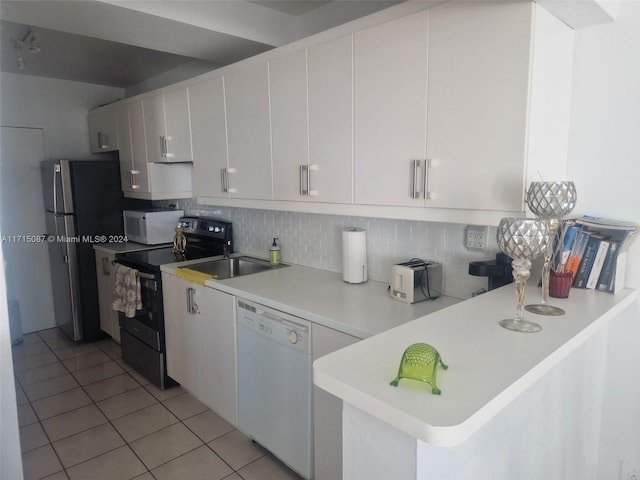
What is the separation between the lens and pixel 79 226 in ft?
12.6

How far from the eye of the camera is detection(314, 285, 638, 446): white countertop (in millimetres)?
815

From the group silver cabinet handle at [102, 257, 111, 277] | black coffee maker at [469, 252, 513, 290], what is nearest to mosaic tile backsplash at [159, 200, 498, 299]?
black coffee maker at [469, 252, 513, 290]

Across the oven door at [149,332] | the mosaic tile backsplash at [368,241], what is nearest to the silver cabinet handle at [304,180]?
the mosaic tile backsplash at [368,241]

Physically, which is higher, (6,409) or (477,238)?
(477,238)

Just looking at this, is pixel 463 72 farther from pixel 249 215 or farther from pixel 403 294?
pixel 249 215

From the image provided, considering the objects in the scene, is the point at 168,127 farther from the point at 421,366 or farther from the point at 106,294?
the point at 421,366

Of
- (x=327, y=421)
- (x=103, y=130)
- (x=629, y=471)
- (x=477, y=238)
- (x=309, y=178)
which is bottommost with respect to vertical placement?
(x=629, y=471)

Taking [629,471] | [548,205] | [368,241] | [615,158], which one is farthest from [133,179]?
[629,471]

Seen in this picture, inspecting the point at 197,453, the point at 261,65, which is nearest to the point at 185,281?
the point at 197,453

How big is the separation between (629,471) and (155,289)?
2708 mm

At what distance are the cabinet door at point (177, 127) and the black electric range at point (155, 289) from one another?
1.90ft

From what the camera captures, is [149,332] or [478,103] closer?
[478,103]

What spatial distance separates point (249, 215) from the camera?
321 cm

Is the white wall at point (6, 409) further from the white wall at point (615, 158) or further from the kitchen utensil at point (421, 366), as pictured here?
the white wall at point (615, 158)
